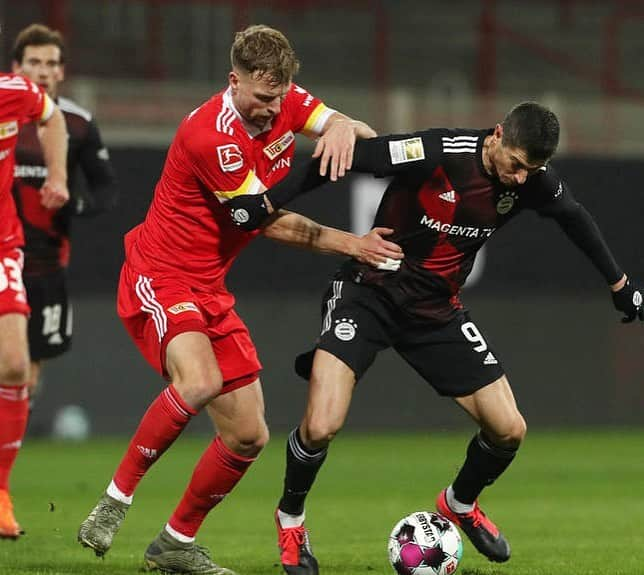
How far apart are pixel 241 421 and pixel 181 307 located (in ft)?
1.83

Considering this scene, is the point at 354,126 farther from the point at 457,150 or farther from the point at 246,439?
the point at 246,439

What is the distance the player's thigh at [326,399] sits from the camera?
6152 mm

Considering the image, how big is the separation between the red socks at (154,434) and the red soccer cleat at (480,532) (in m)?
1.53

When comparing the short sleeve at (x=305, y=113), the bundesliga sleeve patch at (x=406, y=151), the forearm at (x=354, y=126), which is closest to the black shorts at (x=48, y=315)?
the short sleeve at (x=305, y=113)

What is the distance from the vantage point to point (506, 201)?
21.1ft

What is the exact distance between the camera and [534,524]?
834cm

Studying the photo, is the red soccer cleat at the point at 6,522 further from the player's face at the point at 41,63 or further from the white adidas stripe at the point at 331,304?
the player's face at the point at 41,63

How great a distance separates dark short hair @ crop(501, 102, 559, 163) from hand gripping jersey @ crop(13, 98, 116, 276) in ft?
12.3

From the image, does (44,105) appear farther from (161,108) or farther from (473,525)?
(161,108)

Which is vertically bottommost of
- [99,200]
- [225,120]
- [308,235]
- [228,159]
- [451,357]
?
[99,200]

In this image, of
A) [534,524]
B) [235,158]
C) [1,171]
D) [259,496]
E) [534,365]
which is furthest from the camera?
[534,365]

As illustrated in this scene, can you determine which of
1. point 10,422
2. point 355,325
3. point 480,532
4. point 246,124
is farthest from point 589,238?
point 10,422

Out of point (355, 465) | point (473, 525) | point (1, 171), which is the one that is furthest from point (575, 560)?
point (355, 465)

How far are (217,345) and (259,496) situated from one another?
3890 millimetres
